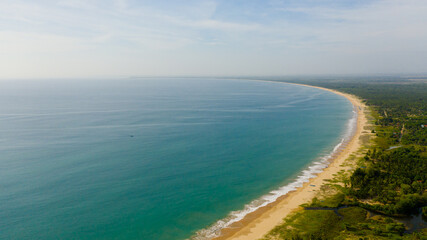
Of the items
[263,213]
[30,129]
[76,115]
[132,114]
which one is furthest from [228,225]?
[76,115]

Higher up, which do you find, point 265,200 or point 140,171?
point 140,171

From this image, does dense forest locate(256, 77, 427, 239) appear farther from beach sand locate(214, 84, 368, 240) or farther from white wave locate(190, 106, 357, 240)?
white wave locate(190, 106, 357, 240)

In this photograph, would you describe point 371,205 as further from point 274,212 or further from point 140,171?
point 140,171

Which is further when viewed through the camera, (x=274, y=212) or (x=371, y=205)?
(x=371, y=205)

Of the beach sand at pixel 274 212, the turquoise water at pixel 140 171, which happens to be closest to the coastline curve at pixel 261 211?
the beach sand at pixel 274 212

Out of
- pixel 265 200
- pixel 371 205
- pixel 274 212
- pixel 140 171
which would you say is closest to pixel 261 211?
pixel 274 212

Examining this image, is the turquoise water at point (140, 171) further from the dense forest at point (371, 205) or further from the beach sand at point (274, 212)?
the dense forest at point (371, 205)

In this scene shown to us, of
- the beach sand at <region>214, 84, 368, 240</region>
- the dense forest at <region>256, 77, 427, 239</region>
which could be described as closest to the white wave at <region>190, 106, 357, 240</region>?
the beach sand at <region>214, 84, 368, 240</region>

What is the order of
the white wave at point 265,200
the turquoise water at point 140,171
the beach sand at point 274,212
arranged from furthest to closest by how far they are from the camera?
the turquoise water at point 140,171 → the white wave at point 265,200 → the beach sand at point 274,212

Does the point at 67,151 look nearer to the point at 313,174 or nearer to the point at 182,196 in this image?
the point at 182,196

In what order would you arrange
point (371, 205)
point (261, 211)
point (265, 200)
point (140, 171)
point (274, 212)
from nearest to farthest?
1. point (274, 212)
2. point (371, 205)
3. point (261, 211)
4. point (265, 200)
5. point (140, 171)

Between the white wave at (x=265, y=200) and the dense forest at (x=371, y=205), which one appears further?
the white wave at (x=265, y=200)
